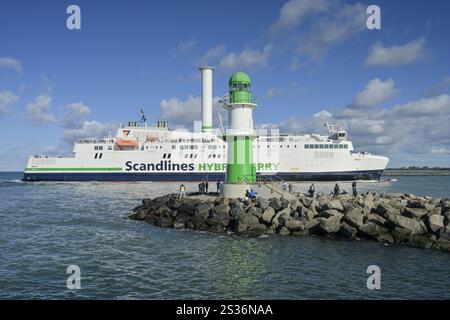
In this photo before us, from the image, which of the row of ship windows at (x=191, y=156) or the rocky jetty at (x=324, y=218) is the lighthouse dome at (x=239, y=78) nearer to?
the rocky jetty at (x=324, y=218)

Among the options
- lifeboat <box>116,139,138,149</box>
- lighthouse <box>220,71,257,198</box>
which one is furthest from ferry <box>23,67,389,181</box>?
lighthouse <box>220,71,257,198</box>

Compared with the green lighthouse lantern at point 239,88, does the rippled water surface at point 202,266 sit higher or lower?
lower

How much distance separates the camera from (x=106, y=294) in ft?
30.1

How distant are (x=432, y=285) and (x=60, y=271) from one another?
9.59 m

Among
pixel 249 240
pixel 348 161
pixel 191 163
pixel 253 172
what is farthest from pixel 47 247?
pixel 348 161

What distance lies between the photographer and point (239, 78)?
782 inches

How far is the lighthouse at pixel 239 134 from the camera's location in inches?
774

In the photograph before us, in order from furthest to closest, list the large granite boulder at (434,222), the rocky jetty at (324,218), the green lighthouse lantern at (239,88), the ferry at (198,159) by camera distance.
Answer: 1. the ferry at (198,159)
2. the green lighthouse lantern at (239,88)
3. the rocky jetty at (324,218)
4. the large granite boulder at (434,222)

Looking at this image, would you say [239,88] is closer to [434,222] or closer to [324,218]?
[324,218]

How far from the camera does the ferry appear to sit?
5172 centimetres

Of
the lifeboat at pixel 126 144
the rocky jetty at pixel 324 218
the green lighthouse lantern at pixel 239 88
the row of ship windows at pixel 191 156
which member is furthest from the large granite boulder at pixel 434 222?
the lifeboat at pixel 126 144

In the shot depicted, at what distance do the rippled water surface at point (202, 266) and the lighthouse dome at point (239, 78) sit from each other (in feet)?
26.2

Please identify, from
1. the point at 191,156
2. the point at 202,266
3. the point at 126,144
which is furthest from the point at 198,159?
the point at 202,266
